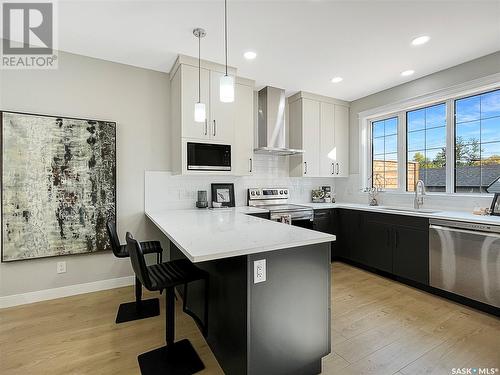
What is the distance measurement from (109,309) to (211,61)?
117 inches

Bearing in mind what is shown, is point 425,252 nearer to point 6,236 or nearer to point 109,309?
point 109,309

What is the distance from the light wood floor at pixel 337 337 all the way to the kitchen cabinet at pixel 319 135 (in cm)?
212

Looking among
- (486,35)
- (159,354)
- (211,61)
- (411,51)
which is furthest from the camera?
(211,61)

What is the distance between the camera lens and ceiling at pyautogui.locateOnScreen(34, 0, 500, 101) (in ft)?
6.91

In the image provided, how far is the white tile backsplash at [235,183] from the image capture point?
10.9 ft

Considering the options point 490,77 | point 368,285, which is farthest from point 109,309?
point 490,77

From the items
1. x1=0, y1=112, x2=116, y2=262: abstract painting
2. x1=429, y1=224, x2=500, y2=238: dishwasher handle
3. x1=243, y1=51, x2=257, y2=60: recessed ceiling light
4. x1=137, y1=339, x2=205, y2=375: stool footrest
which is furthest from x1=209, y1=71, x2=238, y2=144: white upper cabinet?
x1=429, y1=224, x2=500, y2=238: dishwasher handle

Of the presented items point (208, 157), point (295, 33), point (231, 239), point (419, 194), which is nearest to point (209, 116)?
point (208, 157)

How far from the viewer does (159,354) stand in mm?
1859

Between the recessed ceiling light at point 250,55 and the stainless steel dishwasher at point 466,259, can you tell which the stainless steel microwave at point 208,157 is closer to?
the recessed ceiling light at point 250,55

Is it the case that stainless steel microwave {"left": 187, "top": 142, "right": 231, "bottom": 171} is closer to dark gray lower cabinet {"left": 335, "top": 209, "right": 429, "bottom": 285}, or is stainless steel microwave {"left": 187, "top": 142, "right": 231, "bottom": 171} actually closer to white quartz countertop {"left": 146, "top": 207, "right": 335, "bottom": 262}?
white quartz countertop {"left": 146, "top": 207, "right": 335, "bottom": 262}

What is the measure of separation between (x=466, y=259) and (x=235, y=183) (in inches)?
113

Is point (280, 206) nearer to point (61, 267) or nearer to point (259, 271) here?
point (259, 271)

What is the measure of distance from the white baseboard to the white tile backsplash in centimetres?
96
